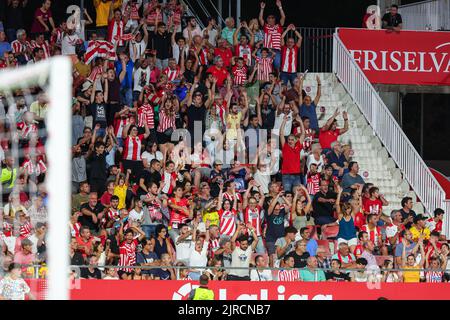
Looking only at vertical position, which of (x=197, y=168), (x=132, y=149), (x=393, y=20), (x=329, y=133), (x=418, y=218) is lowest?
(x=418, y=218)

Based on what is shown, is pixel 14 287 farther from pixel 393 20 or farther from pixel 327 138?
pixel 393 20

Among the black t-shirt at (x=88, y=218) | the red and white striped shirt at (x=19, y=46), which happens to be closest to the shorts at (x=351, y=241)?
the black t-shirt at (x=88, y=218)

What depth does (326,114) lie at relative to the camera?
22422 mm

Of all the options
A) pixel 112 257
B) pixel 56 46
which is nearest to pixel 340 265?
pixel 112 257

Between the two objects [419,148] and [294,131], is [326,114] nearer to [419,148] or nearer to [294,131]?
[294,131]

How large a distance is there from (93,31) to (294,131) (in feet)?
15.1

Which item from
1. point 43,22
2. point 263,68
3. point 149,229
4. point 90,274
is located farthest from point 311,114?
point 90,274

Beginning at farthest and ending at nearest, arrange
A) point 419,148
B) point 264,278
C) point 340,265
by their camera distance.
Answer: point 419,148 < point 340,265 < point 264,278

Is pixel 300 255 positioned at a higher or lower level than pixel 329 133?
lower

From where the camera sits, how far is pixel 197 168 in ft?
63.9

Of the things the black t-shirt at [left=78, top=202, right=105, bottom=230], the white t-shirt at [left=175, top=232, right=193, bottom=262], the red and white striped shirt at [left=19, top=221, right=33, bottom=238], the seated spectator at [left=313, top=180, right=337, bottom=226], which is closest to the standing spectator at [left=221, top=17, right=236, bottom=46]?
the seated spectator at [left=313, top=180, right=337, bottom=226]

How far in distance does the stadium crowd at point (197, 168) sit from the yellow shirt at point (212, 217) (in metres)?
0.02

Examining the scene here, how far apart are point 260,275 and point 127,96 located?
5.55m

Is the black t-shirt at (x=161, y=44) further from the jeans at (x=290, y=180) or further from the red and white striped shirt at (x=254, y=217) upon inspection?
the red and white striped shirt at (x=254, y=217)
